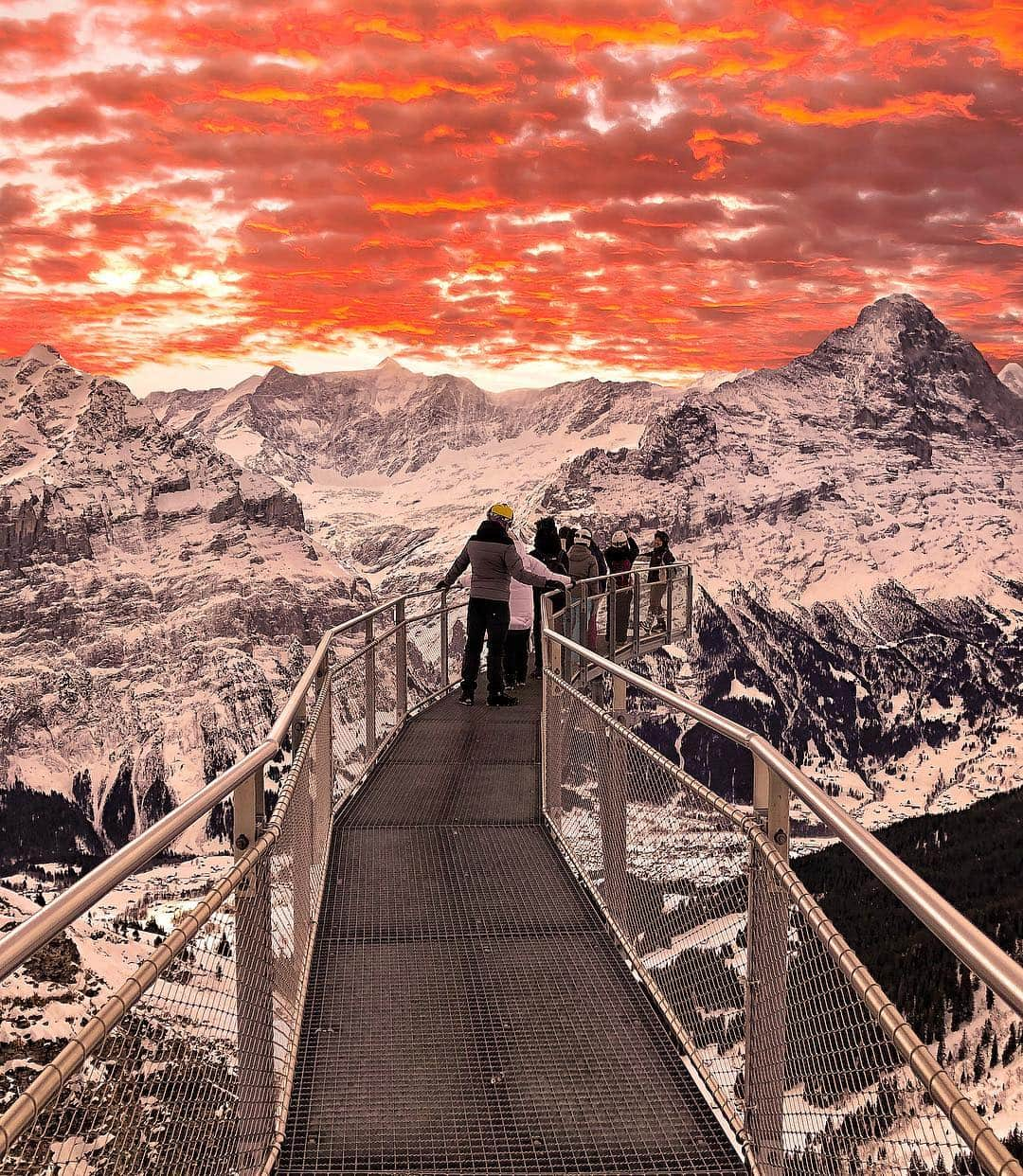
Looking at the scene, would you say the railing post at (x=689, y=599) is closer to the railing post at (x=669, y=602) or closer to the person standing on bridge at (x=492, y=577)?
the railing post at (x=669, y=602)

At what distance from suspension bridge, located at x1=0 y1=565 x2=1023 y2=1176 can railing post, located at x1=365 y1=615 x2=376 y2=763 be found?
2078 mm

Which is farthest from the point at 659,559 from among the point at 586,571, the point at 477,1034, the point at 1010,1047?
the point at 1010,1047

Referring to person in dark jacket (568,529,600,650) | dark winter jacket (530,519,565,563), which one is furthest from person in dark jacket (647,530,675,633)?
dark winter jacket (530,519,565,563)

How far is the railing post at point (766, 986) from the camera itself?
148 inches

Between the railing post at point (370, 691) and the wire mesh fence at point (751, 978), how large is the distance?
143 inches

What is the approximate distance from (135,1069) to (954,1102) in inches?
73.2

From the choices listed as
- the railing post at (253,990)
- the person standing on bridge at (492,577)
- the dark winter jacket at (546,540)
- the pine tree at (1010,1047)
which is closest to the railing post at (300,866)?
the railing post at (253,990)

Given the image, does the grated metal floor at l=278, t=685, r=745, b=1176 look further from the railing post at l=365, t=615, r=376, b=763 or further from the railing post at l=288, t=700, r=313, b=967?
the railing post at l=365, t=615, r=376, b=763

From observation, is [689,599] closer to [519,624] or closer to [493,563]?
[519,624]

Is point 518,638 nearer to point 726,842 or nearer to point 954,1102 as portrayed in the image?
point 726,842

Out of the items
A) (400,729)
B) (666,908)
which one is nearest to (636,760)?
(666,908)

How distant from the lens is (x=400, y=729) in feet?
41.8

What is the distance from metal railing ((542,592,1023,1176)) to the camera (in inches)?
88.0

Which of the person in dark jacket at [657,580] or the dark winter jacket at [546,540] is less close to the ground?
the dark winter jacket at [546,540]
